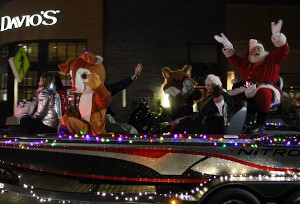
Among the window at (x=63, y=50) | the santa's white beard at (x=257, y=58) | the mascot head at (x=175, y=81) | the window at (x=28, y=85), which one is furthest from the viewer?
the window at (x=28, y=85)

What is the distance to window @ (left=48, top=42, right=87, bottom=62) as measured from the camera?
606 inches

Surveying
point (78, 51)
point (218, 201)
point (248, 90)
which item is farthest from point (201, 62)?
point (218, 201)

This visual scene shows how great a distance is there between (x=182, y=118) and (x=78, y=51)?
11334 millimetres

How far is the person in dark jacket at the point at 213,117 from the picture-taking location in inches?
176

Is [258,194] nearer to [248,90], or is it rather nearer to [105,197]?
[248,90]

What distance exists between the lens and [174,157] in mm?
4062

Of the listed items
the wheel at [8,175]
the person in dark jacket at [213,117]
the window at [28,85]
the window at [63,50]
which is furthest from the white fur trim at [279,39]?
the window at [28,85]

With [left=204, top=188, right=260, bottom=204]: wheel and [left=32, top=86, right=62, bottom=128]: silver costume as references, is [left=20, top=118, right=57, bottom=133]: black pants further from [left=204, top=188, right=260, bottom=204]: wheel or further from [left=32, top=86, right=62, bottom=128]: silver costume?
[left=204, top=188, right=260, bottom=204]: wheel

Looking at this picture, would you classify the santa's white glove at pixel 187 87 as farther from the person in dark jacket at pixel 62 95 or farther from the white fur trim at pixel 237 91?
the person in dark jacket at pixel 62 95

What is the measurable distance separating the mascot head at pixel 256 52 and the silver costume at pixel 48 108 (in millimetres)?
2808

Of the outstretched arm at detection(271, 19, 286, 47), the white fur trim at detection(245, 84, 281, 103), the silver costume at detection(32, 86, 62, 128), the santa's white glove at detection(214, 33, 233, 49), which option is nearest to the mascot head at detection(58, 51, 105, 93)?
the silver costume at detection(32, 86, 62, 128)

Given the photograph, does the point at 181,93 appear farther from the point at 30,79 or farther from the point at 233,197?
the point at 30,79

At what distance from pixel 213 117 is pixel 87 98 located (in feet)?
5.49

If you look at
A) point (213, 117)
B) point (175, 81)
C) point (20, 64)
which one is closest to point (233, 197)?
point (213, 117)
